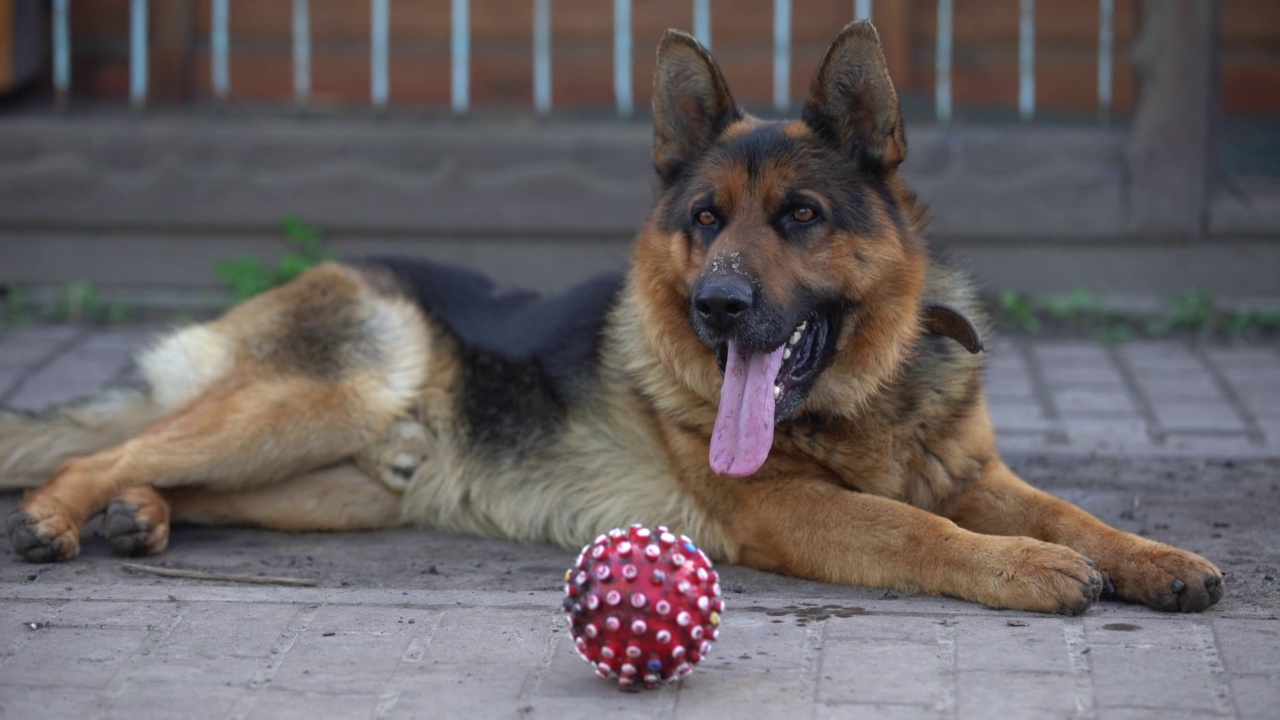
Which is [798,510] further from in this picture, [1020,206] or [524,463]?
[1020,206]

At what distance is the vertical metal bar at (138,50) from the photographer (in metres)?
8.52

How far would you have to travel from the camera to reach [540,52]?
28.7 feet

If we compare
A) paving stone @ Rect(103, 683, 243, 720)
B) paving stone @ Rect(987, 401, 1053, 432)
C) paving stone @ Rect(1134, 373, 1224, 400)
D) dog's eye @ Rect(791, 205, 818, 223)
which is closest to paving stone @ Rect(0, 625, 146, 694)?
paving stone @ Rect(103, 683, 243, 720)

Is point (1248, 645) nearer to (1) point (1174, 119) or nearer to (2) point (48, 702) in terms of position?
(2) point (48, 702)

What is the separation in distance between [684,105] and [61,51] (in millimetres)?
5260

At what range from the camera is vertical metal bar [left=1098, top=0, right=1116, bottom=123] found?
859 centimetres

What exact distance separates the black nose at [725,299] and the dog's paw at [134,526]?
196cm

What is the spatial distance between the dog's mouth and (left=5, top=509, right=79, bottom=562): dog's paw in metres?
2.02

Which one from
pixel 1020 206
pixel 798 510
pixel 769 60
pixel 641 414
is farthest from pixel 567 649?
pixel 769 60

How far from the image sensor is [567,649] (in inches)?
141

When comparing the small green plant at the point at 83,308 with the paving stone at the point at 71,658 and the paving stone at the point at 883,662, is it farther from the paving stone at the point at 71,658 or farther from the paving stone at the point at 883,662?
the paving stone at the point at 883,662

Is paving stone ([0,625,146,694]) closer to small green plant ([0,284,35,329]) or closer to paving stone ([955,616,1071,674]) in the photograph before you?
paving stone ([955,616,1071,674])

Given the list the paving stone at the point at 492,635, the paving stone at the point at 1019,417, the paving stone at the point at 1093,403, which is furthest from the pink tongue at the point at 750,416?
the paving stone at the point at 1093,403

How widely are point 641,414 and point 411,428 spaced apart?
0.92 metres
